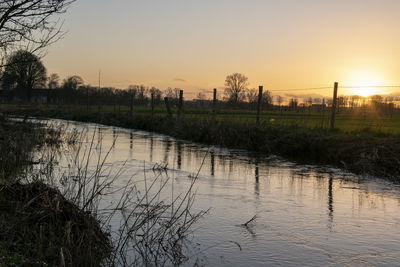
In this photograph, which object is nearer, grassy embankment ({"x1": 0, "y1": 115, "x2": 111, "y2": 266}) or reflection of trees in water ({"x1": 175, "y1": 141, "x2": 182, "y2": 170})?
grassy embankment ({"x1": 0, "y1": 115, "x2": 111, "y2": 266})

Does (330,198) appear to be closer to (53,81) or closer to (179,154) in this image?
(179,154)

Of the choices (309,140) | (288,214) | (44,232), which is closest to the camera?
(44,232)

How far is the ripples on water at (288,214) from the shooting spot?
468cm

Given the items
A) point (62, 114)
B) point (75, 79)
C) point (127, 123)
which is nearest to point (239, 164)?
point (127, 123)

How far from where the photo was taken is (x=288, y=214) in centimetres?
636

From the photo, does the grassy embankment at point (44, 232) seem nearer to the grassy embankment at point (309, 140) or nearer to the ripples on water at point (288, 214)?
the ripples on water at point (288, 214)

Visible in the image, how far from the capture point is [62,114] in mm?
39344

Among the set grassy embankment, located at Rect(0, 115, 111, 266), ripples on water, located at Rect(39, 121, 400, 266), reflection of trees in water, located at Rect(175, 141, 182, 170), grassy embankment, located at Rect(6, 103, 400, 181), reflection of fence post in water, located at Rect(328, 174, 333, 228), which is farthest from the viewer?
reflection of trees in water, located at Rect(175, 141, 182, 170)

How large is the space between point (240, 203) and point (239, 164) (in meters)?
4.35

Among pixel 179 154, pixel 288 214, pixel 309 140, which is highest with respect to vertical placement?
pixel 309 140

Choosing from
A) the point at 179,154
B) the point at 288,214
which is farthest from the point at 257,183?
the point at 179,154

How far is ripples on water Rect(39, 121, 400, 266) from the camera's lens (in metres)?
4.68

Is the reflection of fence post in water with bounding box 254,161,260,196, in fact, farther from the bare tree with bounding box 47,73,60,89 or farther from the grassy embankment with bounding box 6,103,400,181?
the bare tree with bounding box 47,73,60,89

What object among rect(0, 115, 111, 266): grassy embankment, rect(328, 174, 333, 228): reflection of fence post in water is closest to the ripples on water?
rect(328, 174, 333, 228): reflection of fence post in water
